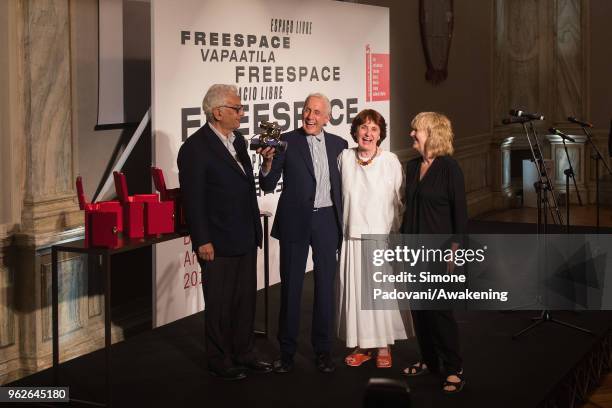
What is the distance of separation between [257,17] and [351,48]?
1285 mm

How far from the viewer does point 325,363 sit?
15.4 feet

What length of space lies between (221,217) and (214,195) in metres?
0.11

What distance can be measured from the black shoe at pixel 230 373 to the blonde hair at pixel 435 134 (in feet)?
4.52

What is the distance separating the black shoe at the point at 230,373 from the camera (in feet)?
15.0

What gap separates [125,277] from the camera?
587 centimetres

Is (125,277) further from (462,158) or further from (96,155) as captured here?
(462,158)

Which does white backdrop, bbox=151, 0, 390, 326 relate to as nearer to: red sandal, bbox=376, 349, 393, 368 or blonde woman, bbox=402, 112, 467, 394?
red sandal, bbox=376, 349, 393, 368

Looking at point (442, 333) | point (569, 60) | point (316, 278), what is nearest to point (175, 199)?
point (316, 278)

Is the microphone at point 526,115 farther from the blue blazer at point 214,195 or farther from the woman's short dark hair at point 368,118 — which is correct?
A: the blue blazer at point 214,195

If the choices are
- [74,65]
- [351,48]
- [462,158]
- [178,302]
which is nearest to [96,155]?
[74,65]

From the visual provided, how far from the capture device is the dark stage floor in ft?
14.1

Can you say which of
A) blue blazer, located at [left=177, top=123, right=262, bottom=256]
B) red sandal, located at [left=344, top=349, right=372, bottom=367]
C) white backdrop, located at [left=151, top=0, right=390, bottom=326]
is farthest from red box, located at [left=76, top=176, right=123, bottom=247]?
red sandal, located at [left=344, top=349, right=372, bottom=367]

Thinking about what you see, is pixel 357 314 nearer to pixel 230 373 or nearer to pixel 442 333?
pixel 442 333

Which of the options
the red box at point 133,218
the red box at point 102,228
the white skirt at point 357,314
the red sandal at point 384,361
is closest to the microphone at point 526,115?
the white skirt at point 357,314
